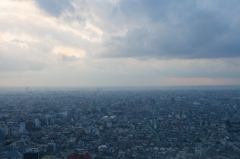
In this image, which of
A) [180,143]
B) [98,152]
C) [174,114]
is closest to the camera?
[98,152]

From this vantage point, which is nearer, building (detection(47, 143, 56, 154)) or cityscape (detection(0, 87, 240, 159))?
cityscape (detection(0, 87, 240, 159))

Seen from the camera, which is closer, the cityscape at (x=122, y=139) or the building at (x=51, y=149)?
the cityscape at (x=122, y=139)

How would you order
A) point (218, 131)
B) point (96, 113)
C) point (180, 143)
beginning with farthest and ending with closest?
point (96, 113) → point (218, 131) → point (180, 143)

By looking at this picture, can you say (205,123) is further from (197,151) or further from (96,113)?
(96,113)

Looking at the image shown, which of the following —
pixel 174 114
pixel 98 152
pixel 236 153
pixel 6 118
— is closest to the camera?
pixel 236 153

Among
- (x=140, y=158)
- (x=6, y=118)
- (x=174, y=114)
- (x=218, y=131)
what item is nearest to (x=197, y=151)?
(x=140, y=158)

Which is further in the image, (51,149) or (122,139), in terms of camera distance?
(122,139)

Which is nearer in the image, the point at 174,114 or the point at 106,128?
the point at 106,128

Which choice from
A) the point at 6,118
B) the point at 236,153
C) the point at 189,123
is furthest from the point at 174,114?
the point at 6,118

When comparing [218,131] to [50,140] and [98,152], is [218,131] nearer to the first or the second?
[98,152]
